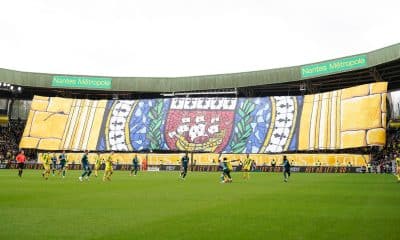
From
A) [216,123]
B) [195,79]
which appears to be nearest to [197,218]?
[216,123]

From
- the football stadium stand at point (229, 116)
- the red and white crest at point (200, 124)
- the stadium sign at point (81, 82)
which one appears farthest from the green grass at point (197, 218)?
the stadium sign at point (81, 82)

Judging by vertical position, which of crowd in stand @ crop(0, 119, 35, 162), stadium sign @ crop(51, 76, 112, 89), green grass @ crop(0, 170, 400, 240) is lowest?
green grass @ crop(0, 170, 400, 240)

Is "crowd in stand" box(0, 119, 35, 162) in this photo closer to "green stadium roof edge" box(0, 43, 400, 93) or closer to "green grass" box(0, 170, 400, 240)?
"green stadium roof edge" box(0, 43, 400, 93)

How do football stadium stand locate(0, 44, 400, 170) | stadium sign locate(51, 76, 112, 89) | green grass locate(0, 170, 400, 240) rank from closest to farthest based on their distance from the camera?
green grass locate(0, 170, 400, 240), football stadium stand locate(0, 44, 400, 170), stadium sign locate(51, 76, 112, 89)

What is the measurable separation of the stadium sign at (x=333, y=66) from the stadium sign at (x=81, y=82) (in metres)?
28.5

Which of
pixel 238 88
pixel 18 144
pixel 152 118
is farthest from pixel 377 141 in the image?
pixel 18 144

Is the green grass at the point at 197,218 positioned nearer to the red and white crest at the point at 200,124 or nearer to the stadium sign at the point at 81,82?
the red and white crest at the point at 200,124

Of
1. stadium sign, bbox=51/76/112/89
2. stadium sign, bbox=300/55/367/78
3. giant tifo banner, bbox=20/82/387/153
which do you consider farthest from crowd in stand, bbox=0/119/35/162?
stadium sign, bbox=300/55/367/78

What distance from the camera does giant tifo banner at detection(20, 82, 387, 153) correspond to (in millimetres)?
54375

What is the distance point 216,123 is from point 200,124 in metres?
2.19

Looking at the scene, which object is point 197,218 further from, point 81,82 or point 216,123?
point 81,82

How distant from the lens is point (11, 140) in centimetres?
7169

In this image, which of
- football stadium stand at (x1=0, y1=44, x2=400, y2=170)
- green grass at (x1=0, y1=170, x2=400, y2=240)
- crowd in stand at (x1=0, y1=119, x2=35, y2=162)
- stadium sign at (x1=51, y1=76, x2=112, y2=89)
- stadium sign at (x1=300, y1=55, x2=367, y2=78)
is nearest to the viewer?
green grass at (x1=0, y1=170, x2=400, y2=240)

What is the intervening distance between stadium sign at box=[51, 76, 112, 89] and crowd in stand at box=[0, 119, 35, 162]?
424 inches
